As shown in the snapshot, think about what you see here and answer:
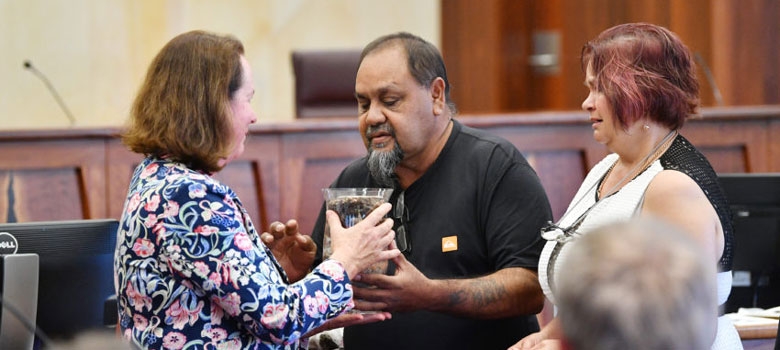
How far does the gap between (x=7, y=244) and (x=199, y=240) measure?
447mm

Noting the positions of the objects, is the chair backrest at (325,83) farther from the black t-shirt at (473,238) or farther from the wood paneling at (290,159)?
the black t-shirt at (473,238)

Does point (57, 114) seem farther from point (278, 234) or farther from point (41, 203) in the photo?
point (278, 234)

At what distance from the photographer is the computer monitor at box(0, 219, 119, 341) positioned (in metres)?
2.00

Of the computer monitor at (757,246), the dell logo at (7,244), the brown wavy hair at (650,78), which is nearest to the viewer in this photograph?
the dell logo at (7,244)

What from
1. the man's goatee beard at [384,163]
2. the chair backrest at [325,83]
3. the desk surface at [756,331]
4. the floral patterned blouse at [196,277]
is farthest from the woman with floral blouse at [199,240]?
the chair backrest at [325,83]

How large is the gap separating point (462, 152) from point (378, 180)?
0.70 feet

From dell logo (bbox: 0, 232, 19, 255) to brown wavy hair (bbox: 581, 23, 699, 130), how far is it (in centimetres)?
121

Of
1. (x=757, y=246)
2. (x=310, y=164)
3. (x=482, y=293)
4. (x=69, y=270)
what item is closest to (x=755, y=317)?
(x=757, y=246)

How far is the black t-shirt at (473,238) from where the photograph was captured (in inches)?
93.5

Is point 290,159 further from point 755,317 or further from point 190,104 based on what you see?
point 190,104

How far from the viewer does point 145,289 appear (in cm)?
182

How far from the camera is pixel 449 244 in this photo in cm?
241

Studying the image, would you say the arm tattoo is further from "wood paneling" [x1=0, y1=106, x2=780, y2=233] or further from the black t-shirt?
"wood paneling" [x1=0, y1=106, x2=780, y2=233]

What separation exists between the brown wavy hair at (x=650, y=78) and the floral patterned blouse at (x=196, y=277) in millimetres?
747
